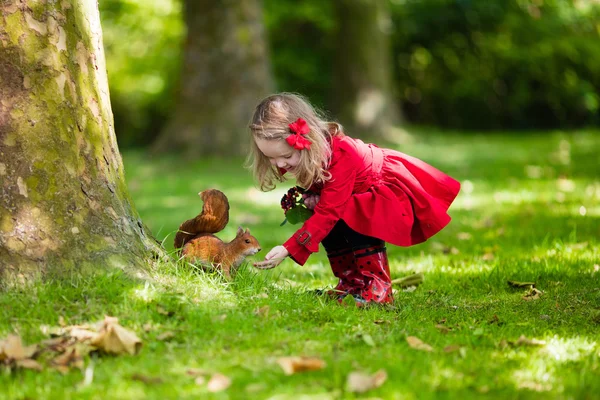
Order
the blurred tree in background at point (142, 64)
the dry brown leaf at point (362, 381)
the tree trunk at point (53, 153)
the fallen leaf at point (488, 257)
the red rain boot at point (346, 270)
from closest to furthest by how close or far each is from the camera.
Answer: the dry brown leaf at point (362, 381) → the tree trunk at point (53, 153) → the red rain boot at point (346, 270) → the fallen leaf at point (488, 257) → the blurred tree in background at point (142, 64)

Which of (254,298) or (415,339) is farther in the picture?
(254,298)

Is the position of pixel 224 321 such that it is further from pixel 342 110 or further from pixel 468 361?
pixel 342 110

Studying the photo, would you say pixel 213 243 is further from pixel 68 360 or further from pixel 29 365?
pixel 29 365

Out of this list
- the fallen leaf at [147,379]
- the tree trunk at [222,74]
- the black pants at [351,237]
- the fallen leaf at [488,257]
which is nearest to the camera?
the fallen leaf at [147,379]

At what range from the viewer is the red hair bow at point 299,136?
3.93 meters

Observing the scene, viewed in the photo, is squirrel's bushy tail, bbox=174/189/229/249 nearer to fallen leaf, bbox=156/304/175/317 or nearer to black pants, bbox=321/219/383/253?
black pants, bbox=321/219/383/253

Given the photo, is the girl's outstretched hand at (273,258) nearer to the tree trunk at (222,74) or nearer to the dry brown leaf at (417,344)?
the dry brown leaf at (417,344)

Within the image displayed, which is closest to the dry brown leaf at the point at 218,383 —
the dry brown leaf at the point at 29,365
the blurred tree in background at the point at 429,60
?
the dry brown leaf at the point at 29,365

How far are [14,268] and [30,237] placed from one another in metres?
0.16

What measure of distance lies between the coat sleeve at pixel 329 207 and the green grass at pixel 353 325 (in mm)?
255

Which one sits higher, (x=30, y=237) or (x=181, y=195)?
(x=30, y=237)

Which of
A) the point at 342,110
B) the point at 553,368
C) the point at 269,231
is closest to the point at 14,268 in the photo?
the point at 553,368

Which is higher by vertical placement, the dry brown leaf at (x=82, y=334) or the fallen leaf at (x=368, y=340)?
the dry brown leaf at (x=82, y=334)

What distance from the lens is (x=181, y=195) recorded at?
9609 mm
